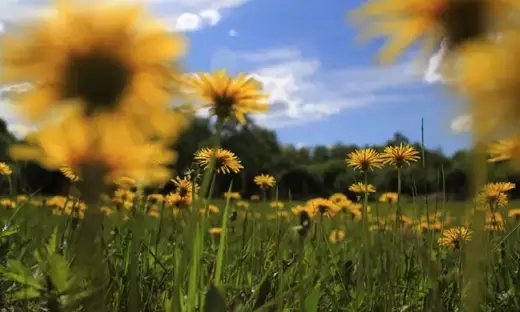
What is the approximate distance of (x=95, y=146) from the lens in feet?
1.71

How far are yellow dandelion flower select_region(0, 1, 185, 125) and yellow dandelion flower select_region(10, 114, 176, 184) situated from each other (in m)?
0.02

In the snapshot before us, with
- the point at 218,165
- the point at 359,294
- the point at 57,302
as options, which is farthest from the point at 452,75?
the point at 218,165

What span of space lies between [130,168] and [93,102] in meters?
0.14

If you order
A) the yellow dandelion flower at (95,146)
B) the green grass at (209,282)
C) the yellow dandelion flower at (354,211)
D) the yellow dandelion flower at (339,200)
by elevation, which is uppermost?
the yellow dandelion flower at (95,146)

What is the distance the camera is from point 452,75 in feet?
1.92

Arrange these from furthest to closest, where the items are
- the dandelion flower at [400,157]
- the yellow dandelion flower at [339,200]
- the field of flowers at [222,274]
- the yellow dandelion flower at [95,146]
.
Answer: the yellow dandelion flower at [339,200] < the dandelion flower at [400,157] < the field of flowers at [222,274] < the yellow dandelion flower at [95,146]

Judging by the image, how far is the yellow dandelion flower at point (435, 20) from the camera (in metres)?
0.57

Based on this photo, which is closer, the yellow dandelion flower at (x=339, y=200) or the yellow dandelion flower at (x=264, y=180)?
Result: the yellow dandelion flower at (x=264, y=180)

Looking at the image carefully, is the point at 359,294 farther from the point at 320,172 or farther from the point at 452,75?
the point at 320,172

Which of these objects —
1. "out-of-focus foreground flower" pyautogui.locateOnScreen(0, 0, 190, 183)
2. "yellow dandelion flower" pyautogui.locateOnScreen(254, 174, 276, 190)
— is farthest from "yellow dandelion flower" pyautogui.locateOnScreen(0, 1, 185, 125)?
"yellow dandelion flower" pyautogui.locateOnScreen(254, 174, 276, 190)

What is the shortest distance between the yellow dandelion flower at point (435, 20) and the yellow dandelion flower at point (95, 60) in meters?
0.25

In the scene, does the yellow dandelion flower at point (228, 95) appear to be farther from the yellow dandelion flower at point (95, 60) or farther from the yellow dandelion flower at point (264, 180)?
the yellow dandelion flower at point (264, 180)

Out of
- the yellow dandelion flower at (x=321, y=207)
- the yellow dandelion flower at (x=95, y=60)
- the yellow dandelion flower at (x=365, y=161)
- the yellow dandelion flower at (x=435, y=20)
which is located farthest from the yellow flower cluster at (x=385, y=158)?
the yellow dandelion flower at (x=95, y=60)

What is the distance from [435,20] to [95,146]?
35 cm
